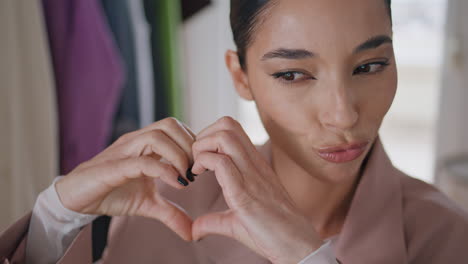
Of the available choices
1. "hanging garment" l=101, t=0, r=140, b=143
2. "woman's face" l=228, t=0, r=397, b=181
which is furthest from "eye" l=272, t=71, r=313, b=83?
"hanging garment" l=101, t=0, r=140, b=143

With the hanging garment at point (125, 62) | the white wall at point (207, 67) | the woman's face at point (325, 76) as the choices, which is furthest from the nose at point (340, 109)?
the white wall at point (207, 67)

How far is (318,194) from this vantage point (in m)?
0.78

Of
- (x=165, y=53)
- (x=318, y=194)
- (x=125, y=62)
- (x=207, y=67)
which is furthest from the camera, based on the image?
(x=207, y=67)

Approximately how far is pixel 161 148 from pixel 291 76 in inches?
8.0

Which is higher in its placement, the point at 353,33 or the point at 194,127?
the point at 353,33

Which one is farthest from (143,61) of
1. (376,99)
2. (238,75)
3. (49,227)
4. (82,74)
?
(376,99)

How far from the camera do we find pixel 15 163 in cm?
83

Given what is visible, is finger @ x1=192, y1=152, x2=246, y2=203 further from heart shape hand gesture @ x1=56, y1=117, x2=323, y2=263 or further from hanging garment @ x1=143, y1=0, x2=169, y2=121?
hanging garment @ x1=143, y1=0, x2=169, y2=121

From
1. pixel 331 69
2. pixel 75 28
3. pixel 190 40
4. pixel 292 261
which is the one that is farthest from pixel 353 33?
pixel 190 40

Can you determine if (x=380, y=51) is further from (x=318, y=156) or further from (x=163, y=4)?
(x=163, y=4)

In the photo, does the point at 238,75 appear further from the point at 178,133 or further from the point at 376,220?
the point at 376,220

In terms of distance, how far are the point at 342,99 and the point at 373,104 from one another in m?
0.07

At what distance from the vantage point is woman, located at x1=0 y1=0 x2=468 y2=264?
0.57m

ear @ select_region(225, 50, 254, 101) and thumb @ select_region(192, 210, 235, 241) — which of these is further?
ear @ select_region(225, 50, 254, 101)
